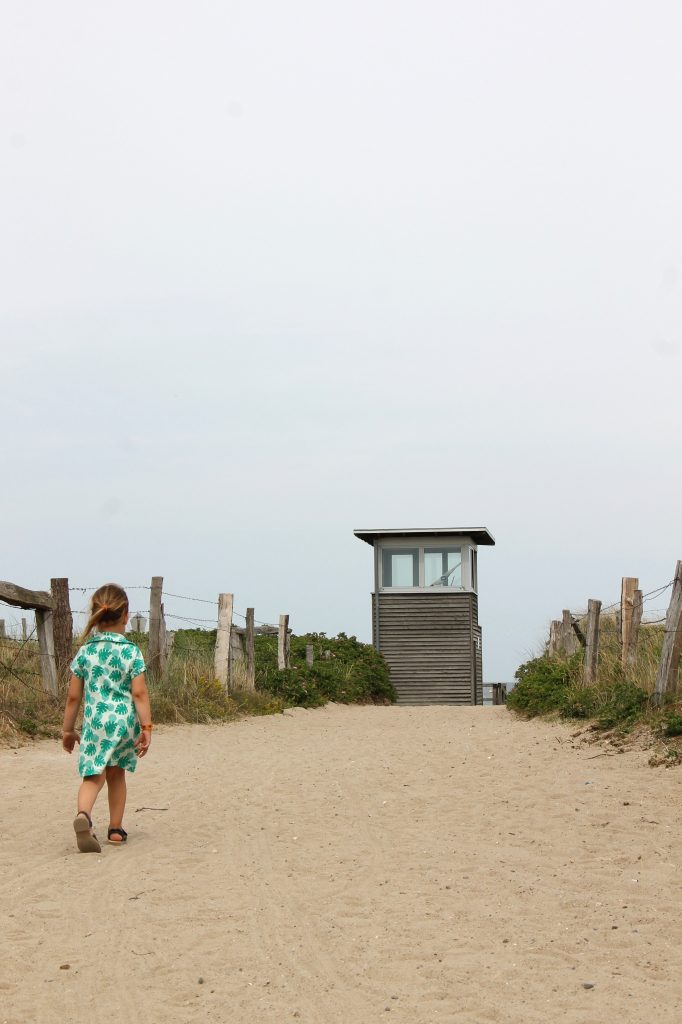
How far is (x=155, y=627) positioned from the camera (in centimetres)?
1684

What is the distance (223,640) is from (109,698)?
11.6m

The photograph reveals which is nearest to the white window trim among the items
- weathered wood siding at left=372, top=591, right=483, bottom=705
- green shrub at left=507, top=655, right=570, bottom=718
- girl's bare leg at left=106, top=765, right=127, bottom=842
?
weathered wood siding at left=372, top=591, right=483, bottom=705

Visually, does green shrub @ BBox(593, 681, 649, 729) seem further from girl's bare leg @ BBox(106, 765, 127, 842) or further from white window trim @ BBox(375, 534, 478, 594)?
white window trim @ BBox(375, 534, 478, 594)

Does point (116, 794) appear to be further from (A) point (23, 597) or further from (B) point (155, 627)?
(B) point (155, 627)

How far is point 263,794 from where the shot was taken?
9.55m

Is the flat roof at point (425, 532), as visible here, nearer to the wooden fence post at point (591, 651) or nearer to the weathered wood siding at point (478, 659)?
the weathered wood siding at point (478, 659)

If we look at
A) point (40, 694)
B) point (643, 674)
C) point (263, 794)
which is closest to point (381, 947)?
point (263, 794)

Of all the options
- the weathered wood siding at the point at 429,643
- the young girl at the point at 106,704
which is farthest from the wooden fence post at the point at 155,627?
the weathered wood siding at the point at 429,643

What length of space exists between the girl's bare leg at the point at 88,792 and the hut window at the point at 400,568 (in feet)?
71.5

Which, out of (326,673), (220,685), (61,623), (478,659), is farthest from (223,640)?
(478,659)

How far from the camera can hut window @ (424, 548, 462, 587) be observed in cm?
2881

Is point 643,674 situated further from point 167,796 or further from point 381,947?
point 381,947

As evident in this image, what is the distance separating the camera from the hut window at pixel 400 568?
28750 millimetres

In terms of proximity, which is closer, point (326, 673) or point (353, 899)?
point (353, 899)
